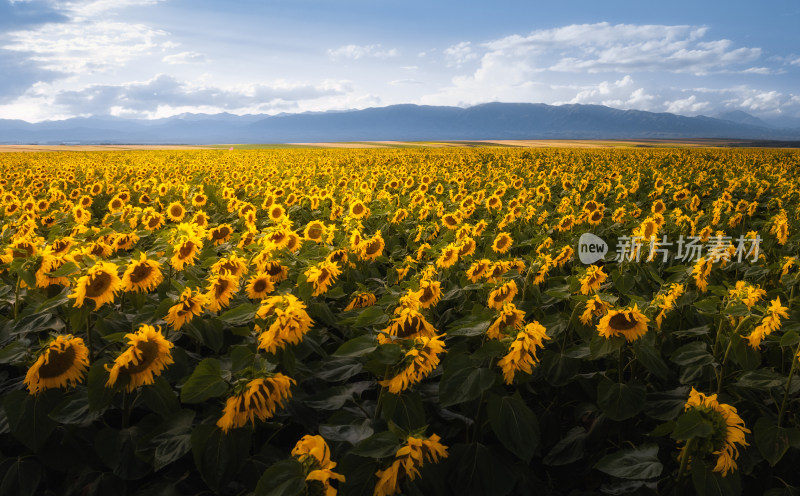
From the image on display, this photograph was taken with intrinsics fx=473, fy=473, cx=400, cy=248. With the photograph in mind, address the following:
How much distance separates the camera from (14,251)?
3.52 meters

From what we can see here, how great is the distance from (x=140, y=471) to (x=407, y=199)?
7.60m

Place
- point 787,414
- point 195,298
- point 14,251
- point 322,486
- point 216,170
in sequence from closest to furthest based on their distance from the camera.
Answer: point 322,486 → point 195,298 → point 787,414 → point 14,251 → point 216,170

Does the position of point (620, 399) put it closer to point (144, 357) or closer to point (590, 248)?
point (144, 357)

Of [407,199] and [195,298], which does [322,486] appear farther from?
[407,199]

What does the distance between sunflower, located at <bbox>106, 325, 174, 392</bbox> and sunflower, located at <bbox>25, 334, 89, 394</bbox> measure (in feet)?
1.14

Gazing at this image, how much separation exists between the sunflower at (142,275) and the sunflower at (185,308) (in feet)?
1.36

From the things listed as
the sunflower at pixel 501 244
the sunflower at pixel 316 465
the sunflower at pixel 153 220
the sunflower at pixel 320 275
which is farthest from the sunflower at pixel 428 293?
the sunflower at pixel 153 220

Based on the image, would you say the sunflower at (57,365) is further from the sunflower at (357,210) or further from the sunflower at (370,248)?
the sunflower at (357,210)

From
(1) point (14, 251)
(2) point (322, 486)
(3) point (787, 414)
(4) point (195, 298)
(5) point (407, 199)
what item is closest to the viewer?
(2) point (322, 486)

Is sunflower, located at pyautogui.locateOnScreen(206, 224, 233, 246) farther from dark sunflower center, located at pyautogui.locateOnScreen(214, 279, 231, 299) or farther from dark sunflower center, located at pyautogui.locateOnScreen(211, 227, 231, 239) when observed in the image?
dark sunflower center, located at pyautogui.locateOnScreen(214, 279, 231, 299)

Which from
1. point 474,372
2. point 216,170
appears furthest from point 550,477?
point 216,170

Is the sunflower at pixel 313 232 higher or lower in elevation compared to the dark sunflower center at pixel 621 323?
higher

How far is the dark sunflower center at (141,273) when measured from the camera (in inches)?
117

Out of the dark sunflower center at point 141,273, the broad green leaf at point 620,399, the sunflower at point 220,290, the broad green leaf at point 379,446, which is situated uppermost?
the dark sunflower center at point 141,273
